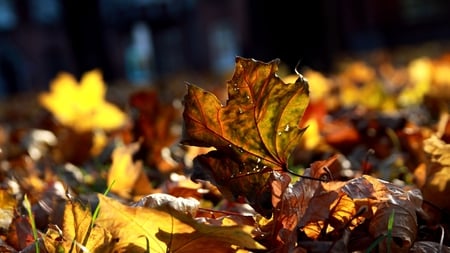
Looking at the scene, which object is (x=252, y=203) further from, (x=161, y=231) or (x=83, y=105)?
(x=83, y=105)

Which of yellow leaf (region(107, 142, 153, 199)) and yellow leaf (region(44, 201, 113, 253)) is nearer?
yellow leaf (region(44, 201, 113, 253))

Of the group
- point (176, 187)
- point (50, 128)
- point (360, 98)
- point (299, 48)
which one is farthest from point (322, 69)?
point (176, 187)

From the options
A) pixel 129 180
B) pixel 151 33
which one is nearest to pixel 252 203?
pixel 129 180

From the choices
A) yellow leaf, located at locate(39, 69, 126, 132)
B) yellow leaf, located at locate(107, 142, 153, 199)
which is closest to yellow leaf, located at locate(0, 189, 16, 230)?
yellow leaf, located at locate(107, 142, 153, 199)

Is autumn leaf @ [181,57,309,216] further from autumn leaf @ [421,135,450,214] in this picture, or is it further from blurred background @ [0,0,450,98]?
blurred background @ [0,0,450,98]

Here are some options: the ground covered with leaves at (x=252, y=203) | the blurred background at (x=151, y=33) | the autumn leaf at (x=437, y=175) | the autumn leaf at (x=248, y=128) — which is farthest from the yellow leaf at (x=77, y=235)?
the blurred background at (x=151, y=33)
